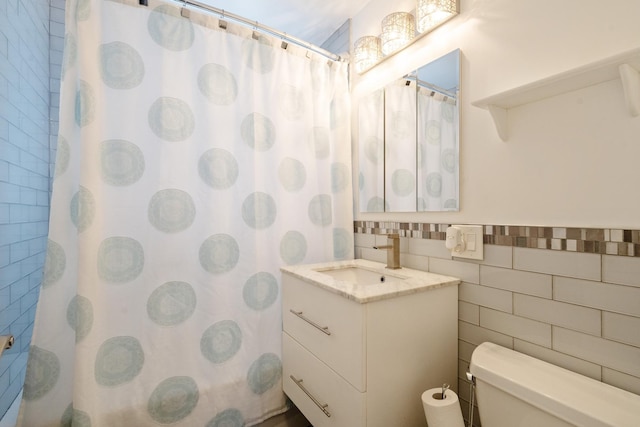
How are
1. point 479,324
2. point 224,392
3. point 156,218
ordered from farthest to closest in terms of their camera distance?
1. point 224,392
2. point 156,218
3. point 479,324

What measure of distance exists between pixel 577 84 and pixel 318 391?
1.36 metres

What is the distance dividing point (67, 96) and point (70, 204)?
421mm

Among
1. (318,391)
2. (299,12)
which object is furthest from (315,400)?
(299,12)

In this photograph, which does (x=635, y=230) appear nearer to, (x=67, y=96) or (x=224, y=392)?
(x=224, y=392)

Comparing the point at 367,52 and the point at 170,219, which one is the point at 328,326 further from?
the point at 367,52

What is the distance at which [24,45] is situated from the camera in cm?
157

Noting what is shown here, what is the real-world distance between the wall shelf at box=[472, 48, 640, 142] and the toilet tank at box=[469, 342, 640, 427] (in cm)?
71

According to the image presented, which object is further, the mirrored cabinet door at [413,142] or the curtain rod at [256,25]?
the curtain rod at [256,25]

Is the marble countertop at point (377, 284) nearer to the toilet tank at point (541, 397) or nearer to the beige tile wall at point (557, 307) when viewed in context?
the beige tile wall at point (557, 307)

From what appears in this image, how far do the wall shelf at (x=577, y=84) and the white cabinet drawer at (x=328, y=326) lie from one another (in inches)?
31.9

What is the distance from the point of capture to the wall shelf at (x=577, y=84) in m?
0.74

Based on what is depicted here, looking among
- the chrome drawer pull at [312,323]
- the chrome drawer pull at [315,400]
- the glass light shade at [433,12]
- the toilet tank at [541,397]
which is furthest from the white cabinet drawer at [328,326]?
the glass light shade at [433,12]

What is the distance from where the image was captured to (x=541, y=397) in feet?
2.41

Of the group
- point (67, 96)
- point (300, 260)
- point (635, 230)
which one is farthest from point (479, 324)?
point (67, 96)
